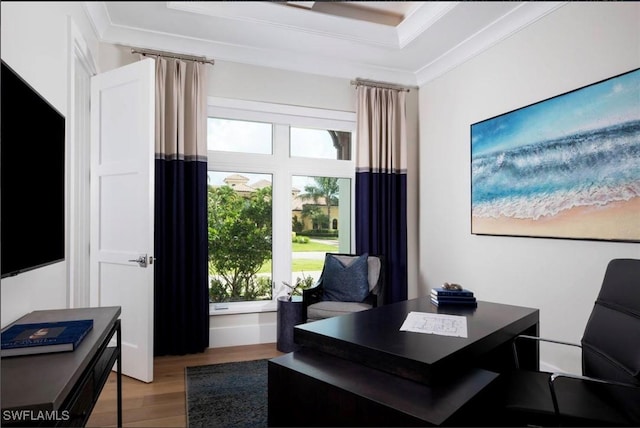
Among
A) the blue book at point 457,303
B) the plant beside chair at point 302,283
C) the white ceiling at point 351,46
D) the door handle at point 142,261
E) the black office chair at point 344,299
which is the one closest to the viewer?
the blue book at point 457,303

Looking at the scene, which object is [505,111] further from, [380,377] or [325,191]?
[380,377]

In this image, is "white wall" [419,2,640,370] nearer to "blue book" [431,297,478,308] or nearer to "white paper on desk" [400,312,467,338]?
"blue book" [431,297,478,308]

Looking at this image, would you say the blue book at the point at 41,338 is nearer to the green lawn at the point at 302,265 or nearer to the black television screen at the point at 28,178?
the black television screen at the point at 28,178

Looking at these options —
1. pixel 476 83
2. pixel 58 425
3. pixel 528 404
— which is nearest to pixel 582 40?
pixel 476 83

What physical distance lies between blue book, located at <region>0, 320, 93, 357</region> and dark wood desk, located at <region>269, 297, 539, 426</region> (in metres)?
0.63

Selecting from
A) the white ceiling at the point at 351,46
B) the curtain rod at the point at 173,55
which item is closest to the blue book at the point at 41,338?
the white ceiling at the point at 351,46

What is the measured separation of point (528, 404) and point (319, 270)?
243 cm

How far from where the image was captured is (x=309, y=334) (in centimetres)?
144

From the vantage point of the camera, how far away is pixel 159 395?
2275mm

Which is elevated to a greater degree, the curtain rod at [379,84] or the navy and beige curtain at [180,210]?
the curtain rod at [379,84]

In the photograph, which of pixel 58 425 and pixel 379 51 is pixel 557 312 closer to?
pixel 379 51

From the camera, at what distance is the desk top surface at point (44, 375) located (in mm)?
864

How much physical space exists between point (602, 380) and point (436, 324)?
0.55m

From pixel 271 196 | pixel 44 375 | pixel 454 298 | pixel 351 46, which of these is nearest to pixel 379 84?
pixel 351 46
